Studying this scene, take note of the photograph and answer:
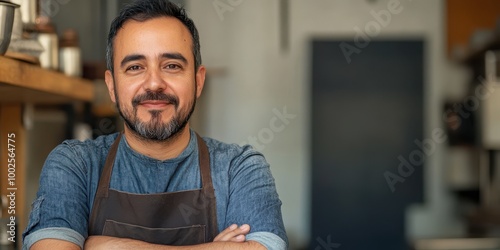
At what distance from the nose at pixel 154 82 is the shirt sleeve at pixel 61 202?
26 centimetres

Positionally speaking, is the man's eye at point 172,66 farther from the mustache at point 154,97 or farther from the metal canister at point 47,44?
the metal canister at point 47,44

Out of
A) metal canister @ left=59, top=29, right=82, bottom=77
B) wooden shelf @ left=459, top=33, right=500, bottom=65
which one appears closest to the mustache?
metal canister @ left=59, top=29, right=82, bottom=77

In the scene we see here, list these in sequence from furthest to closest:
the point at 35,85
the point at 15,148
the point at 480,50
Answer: the point at 480,50, the point at 15,148, the point at 35,85

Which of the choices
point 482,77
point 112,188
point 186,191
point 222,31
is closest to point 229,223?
point 186,191

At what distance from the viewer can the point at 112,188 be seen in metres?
1.55

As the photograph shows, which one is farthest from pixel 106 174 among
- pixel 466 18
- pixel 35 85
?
pixel 466 18

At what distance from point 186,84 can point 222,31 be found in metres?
4.03

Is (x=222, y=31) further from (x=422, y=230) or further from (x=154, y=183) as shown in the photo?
(x=154, y=183)

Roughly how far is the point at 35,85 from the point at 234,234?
2.83ft

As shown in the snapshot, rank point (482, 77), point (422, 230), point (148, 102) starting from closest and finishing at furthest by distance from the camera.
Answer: point (148, 102) → point (482, 77) → point (422, 230)

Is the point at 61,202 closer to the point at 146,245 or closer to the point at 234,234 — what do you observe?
the point at 146,245

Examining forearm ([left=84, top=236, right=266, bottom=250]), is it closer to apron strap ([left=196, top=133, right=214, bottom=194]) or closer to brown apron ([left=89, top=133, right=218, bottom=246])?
brown apron ([left=89, top=133, right=218, bottom=246])

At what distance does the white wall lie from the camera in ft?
17.6

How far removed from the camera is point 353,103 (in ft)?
17.5
